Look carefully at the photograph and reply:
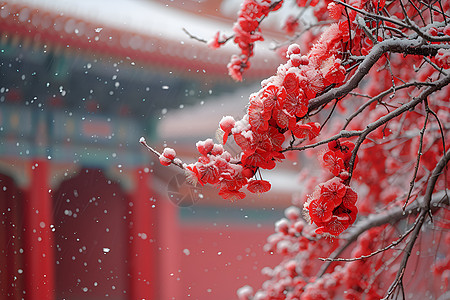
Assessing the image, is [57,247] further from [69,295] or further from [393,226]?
[393,226]

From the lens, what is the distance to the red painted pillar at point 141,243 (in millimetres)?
2664

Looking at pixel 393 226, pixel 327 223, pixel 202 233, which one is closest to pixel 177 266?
pixel 202 233

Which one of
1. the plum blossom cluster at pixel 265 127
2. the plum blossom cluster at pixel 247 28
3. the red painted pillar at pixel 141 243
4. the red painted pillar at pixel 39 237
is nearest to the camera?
the plum blossom cluster at pixel 265 127

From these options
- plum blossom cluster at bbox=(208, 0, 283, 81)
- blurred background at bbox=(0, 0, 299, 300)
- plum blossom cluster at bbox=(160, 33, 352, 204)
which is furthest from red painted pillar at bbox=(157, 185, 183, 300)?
plum blossom cluster at bbox=(160, 33, 352, 204)

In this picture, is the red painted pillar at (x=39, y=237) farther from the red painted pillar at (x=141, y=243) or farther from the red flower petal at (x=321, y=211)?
the red flower petal at (x=321, y=211)

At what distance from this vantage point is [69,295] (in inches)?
96.9

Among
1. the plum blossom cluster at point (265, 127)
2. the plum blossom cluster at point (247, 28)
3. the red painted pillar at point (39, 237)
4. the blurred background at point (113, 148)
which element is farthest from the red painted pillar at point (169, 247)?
the plum blossom cluster at point (265, 127)

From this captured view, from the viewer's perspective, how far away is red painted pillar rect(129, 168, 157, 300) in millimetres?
2664

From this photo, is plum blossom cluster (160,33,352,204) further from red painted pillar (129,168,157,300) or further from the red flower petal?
red painted pillar (129,168,157,300)

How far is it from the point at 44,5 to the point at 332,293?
1.51 metres

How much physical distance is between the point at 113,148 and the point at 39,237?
66cm

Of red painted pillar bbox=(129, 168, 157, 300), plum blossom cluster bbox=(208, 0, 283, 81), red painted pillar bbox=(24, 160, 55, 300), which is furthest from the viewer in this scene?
red painted pillar bbox=(129, 168, 157, 300)

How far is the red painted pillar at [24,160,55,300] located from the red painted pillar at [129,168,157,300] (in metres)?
0.52

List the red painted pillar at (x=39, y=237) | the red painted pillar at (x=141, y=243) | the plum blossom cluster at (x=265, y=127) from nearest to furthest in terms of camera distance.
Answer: the plum blossom cluster at (x=265, y=127)
the red painted pillar at (x=39, y=237)
the red painted pillar at (x=141, y=243)
